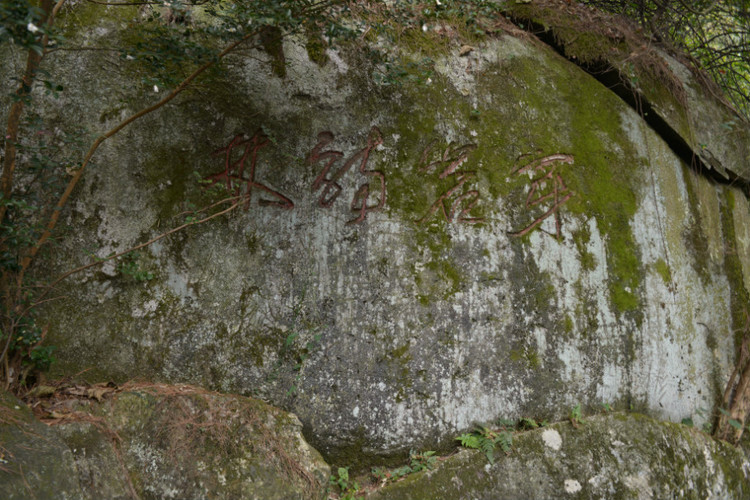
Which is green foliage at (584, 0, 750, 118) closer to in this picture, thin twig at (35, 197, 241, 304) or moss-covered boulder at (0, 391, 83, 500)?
thin twig at (35, 197, 241, 304)

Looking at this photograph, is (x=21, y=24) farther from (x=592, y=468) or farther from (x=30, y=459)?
(x=592, y=468)

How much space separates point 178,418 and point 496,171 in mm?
2565

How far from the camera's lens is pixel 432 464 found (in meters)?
3.18

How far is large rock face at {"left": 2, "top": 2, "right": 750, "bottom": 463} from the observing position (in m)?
3.22

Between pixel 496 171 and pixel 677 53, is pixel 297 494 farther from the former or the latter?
pixel 677 53

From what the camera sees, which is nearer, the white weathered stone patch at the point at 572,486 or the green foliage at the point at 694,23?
the white weathered stone patch at the point at 572,486

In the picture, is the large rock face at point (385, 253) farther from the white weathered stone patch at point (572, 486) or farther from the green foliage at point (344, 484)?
the white weathered stone patch at point (572, 486)

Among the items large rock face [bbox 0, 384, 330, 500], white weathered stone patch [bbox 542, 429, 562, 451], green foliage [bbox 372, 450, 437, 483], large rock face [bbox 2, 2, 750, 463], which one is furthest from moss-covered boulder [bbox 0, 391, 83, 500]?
white weathered stone patch [bbox 542, 429, 562, 451]

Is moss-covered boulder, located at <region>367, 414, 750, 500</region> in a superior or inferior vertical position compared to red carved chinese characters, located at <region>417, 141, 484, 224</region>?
inferior

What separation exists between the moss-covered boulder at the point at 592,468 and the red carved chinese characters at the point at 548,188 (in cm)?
136

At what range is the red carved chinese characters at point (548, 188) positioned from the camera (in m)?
3.77

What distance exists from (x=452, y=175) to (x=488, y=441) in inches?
68.5

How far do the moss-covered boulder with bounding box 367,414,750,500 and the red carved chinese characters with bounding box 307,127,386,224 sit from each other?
1.66 metres

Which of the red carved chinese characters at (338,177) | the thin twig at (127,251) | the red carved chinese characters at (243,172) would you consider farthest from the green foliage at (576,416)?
the thin twig at (127,251)
